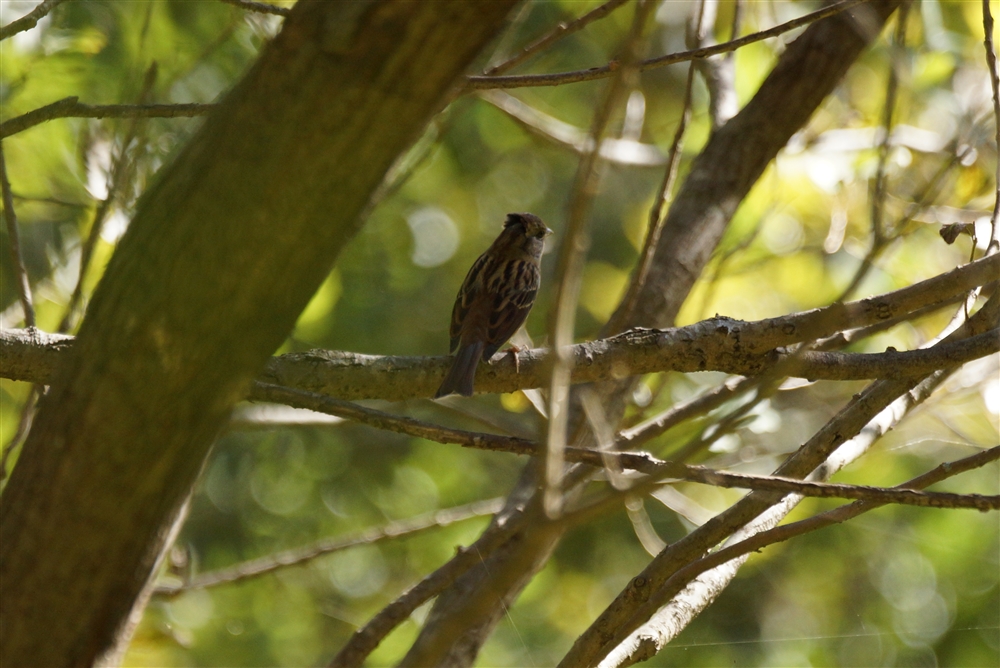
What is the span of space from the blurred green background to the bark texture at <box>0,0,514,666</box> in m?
1.86

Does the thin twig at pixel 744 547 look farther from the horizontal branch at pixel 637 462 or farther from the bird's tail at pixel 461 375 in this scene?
the bird's tail at pixel 461 375

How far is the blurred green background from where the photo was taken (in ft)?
13.6

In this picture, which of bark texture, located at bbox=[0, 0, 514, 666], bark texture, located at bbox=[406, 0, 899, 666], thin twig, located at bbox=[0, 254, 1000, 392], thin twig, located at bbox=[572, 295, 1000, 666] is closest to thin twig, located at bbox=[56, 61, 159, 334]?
thin twig, located at bbox=[0, 254, 1000, 392]

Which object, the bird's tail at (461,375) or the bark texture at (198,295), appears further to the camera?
the bird's tail at (461,375)

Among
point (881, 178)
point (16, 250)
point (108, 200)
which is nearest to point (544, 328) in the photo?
point (881, 178)

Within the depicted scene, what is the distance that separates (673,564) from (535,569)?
1.17 metres

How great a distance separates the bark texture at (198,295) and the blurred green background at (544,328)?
1.86m

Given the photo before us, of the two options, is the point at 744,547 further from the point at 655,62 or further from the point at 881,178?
the point at 881,178

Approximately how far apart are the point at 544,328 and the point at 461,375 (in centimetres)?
284

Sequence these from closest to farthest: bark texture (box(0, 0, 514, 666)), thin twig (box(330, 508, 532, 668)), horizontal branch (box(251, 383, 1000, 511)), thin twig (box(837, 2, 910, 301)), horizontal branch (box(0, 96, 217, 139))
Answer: bark texture (box(0, 0, 514, 666))
horizontal branch (box(251, 383, 1000, 511))
horizontal branch (box(0, 96, 217, 139))
thin twig (box(330, 508, 532, 668))
thin twig (box(837, 2, 910, 301))

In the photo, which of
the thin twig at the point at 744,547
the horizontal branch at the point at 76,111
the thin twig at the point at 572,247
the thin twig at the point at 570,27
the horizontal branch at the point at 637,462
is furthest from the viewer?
the thin twig at the point at 570,27

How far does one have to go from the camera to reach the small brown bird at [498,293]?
13.5ft

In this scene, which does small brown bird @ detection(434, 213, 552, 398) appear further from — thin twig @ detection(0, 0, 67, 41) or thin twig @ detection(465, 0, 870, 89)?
thin twig @ detection(0, 0, 67, 41)

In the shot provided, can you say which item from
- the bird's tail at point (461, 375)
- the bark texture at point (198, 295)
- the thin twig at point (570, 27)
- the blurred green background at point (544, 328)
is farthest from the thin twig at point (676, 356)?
the bark texture at point (198, 295)
